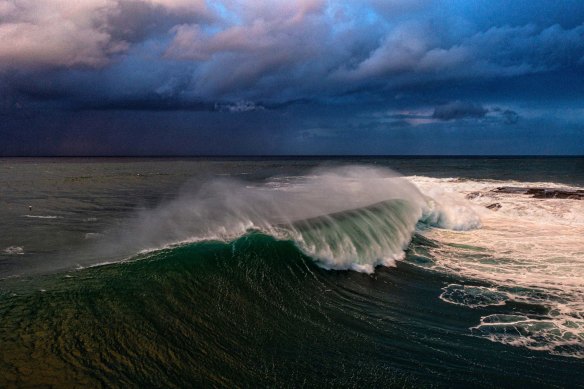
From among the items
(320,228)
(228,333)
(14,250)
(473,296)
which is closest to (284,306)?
(228,333)

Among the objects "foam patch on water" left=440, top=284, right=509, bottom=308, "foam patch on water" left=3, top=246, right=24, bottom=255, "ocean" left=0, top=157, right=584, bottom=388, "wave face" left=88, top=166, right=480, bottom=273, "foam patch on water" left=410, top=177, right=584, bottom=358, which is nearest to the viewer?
"ocean" left=0, top=157, right=584, bottom=388

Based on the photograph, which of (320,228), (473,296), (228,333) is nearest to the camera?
(228,333)

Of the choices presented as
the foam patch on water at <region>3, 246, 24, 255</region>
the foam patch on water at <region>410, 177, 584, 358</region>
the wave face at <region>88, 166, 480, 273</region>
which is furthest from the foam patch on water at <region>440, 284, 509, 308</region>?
the foam patch on water at <region>3, 246, 24, 255</region>

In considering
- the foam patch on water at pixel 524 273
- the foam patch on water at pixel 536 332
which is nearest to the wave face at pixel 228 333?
the foam patch on water at pixel 536 332

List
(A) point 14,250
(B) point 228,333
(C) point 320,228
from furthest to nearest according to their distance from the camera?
1. (C) point 320,228
2. (A) point 14,250
3. (B) point 228,333

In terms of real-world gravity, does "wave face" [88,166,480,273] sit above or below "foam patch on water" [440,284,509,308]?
above

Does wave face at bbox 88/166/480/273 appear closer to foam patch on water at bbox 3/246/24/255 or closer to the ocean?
the ocean

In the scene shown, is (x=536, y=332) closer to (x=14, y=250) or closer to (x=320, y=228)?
(x=320, y=228)

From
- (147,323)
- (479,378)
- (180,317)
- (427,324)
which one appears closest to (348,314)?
(427,324)

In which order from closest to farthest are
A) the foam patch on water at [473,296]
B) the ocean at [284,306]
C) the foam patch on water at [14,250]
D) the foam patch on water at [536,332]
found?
the ocean at [284,306] < the foam patch on water at [536,332] < the foam patch on water at [473,296] < the foam patch on water at [14,250]

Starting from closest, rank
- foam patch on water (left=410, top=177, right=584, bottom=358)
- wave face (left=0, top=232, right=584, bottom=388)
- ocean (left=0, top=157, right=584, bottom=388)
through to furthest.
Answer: wave face (left=0, top=232, right=584, bottom=388) < ocean (left=0, top=157, right=584, bottom=388) < foam patch on water (left=410, top=177, right=584, bottom=358)

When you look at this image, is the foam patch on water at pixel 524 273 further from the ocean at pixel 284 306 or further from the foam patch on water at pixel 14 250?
the foam patch on water at pixel 14 250
